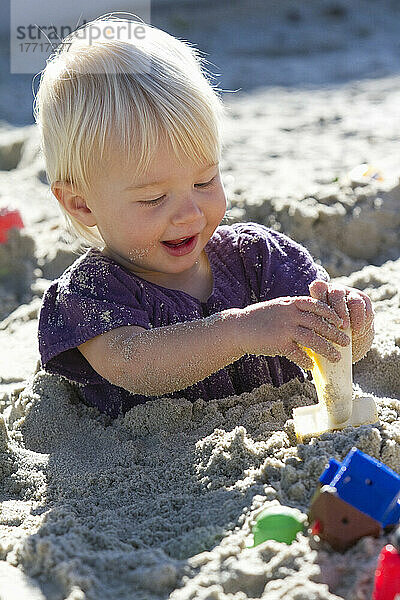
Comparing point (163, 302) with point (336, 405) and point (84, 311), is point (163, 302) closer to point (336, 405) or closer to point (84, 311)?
point (84, 311)

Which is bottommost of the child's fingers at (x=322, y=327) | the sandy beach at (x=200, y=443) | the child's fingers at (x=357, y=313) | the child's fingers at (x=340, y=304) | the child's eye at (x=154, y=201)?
the sandy beach at (x=200, y=443)

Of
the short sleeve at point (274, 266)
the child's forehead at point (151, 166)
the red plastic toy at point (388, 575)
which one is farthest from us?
the short sleeve at point (274, 266)

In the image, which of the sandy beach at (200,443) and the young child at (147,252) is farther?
the young child at (147,252)

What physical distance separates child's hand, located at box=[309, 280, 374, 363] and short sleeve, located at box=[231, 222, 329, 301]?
0.33m

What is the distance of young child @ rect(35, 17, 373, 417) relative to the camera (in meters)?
1.76

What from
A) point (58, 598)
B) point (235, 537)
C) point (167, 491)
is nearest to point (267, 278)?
point (167, 491)

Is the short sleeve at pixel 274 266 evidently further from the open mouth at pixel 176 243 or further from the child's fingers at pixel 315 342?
the child's fingers at pixel 315 342

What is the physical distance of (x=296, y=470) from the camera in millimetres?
1519

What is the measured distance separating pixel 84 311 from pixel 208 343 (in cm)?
36

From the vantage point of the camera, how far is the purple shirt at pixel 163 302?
198 cm

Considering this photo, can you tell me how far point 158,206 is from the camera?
191 cm

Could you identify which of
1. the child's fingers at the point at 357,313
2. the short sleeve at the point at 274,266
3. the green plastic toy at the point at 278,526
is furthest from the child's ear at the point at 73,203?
the green plastic toy at the point at 278,526

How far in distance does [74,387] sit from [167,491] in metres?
0.61

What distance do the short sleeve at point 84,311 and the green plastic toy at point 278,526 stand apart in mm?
654
